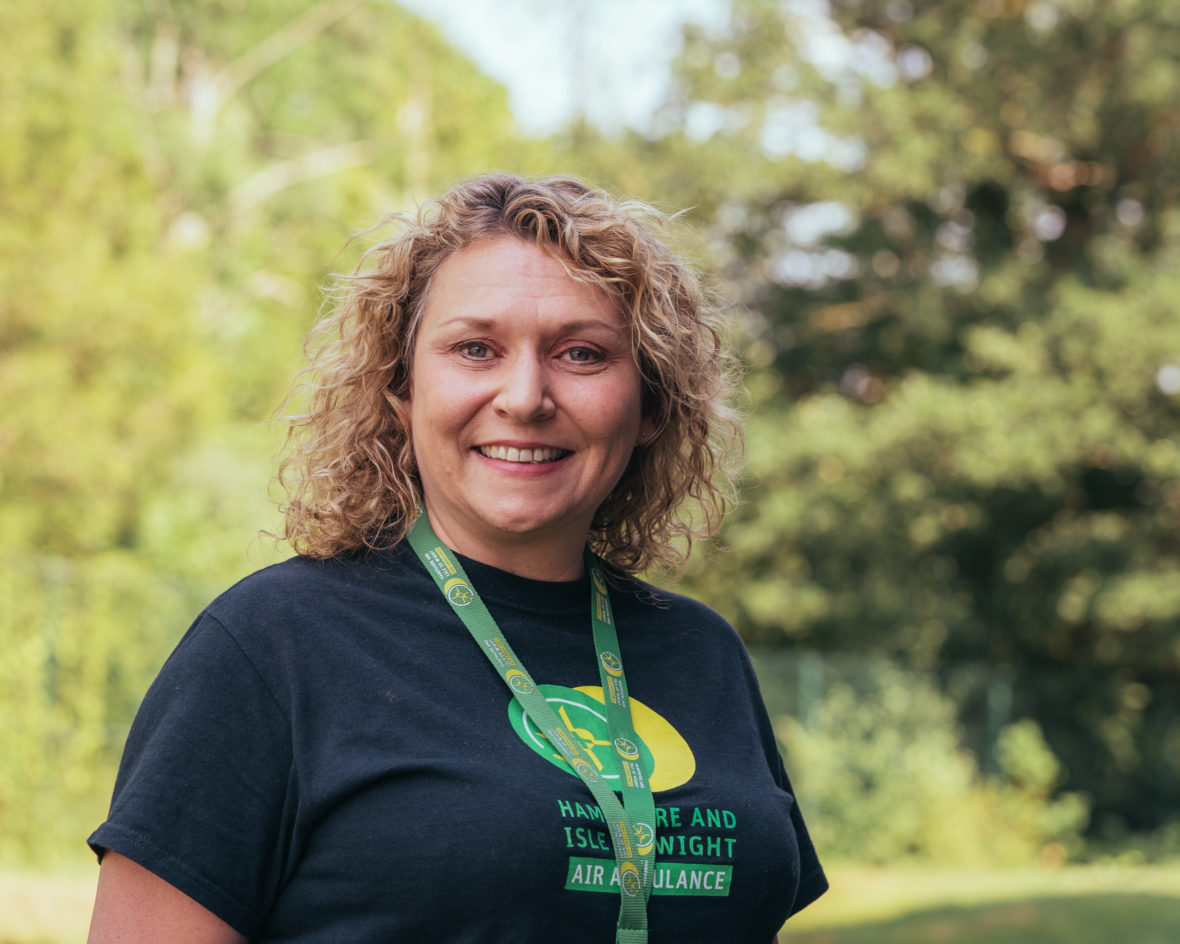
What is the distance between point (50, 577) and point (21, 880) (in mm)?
2375

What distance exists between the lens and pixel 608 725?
77.8 inches

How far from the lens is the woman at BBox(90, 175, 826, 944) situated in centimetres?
172

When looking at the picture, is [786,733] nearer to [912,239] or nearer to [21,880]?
[912,239]

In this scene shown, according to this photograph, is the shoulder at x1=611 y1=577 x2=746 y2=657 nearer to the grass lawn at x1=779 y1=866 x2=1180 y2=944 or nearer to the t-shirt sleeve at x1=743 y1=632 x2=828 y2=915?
the t-shirt sleeve at x1=743 y1=632 x2=828 y2=915

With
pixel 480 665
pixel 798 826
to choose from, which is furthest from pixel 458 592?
pixel 798 826

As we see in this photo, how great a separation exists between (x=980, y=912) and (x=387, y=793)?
28.0 ft

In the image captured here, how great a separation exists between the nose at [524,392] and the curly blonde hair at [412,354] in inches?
6.6

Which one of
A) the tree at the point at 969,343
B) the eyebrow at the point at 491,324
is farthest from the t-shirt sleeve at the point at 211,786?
the tree at the point at 969,343

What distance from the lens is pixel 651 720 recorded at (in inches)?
81.5

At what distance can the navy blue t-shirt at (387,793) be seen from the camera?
170 centimetres

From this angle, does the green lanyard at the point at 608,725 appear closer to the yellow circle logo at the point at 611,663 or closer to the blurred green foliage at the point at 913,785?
the yellow circle logo at the point at 611,663

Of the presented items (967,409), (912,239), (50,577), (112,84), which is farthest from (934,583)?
(112,84)

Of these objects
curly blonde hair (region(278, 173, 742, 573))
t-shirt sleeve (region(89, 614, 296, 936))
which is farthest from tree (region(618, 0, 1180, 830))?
t-shirt sleeve (region(89, 614, 296, 936))

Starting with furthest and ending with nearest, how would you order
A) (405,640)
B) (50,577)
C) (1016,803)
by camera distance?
1. (1016,803)
2. (50,577)
3. (405,640)
